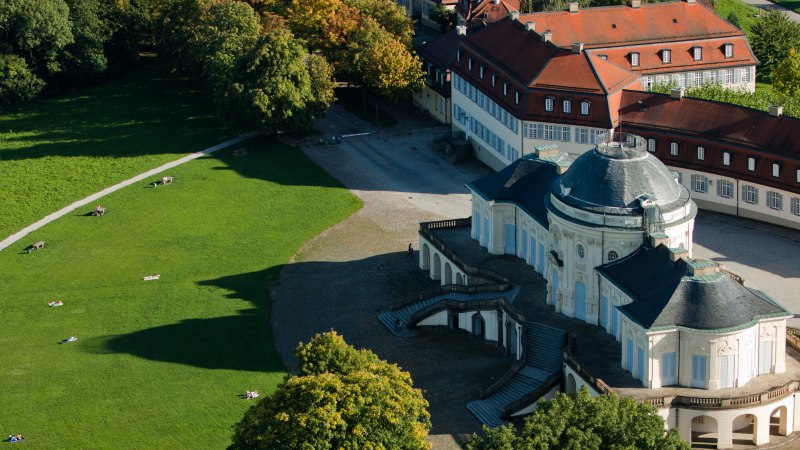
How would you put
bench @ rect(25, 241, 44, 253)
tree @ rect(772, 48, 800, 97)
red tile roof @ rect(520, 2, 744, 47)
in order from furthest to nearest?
red tile roof @ rect(520, 2, 744, 47) < tree @ rect(772, 48, 800, 97) < bench @ rect(25, 241, 44, 253)

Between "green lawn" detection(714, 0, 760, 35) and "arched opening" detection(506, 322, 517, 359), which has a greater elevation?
A: "green lawn" detection(714, 0, 760, 35)

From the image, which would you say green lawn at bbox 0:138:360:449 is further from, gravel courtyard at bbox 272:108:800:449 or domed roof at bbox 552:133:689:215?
domed roof at bbox 552:133:689:215

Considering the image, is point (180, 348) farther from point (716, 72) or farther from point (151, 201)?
point (716, 72)

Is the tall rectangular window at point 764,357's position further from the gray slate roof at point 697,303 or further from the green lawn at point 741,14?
the green lawn at point 741,14

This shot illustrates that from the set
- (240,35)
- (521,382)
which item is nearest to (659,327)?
(521,382)

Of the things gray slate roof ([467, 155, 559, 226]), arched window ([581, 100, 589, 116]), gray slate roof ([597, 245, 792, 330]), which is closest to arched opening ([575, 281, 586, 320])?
gray slate roof ([597, 245, 792, 330])

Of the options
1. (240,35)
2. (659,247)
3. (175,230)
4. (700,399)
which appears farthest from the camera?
(240,35)
